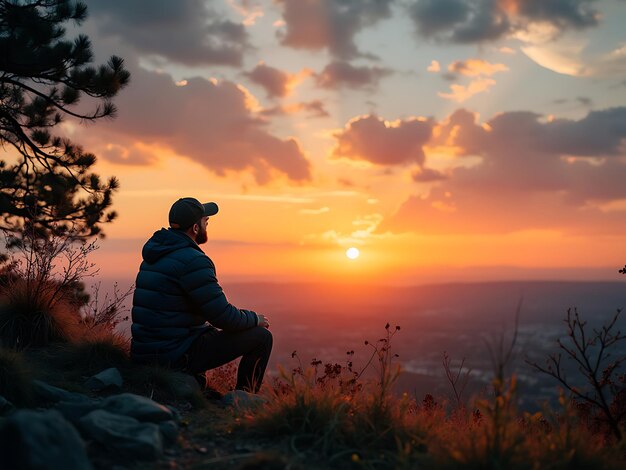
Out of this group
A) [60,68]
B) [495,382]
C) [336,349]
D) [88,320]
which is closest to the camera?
[495,382]

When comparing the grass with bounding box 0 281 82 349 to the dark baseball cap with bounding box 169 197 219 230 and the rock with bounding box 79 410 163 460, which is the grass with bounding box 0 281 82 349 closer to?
the dark baseball cap with bounding box 169 197 219 230

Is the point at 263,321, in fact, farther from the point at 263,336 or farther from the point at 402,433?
the point at 402,433

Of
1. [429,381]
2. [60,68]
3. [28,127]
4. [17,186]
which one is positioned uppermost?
[60,68]

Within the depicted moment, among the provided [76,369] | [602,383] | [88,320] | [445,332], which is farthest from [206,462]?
[445,332]

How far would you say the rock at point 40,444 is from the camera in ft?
10.8

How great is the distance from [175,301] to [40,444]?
8.41 feet

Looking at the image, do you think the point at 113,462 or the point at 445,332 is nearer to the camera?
the point at 113,462

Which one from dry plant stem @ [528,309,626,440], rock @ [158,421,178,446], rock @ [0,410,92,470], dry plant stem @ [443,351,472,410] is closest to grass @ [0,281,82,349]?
rock @ [158,421,178,446]

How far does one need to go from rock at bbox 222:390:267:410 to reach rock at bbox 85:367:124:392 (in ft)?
3.59

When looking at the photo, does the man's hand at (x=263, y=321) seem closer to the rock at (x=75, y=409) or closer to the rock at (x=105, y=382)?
the rock at (x=105, y=382)

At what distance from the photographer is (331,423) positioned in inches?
164

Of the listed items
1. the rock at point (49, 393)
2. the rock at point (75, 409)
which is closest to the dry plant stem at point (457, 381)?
the rock at point (75, 409)

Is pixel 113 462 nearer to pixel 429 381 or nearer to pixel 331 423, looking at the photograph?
pixel 331 423

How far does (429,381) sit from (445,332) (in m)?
59.5
